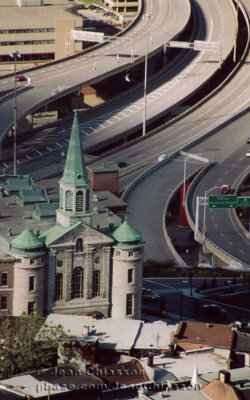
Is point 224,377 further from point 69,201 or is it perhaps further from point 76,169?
point 76,169

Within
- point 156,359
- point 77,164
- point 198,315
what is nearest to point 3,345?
point 156,359

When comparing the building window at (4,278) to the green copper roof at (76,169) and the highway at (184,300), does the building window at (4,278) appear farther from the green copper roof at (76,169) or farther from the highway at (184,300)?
the highway at (184,300)

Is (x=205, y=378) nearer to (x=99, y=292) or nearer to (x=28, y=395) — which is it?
(x=28, y=395)

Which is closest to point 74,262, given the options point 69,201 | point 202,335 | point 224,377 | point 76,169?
point 69,201

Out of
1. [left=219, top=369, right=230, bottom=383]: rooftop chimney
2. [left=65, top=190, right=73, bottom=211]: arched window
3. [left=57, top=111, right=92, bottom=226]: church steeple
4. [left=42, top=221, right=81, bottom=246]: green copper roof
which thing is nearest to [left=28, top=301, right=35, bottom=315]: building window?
[left=42, top=221, right=81, bottom=246]: green copper roof

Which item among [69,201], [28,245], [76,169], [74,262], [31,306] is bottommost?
[31,306]
